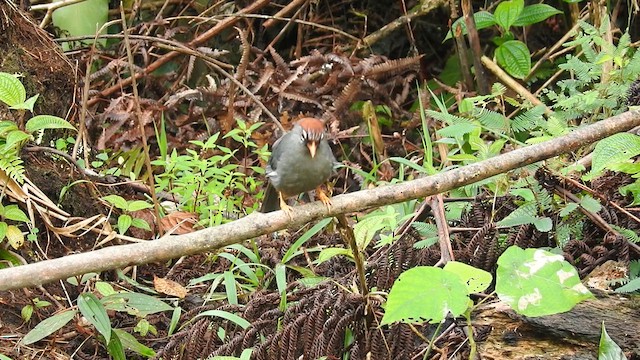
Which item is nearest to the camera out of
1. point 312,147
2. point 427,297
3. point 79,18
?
point 427,297

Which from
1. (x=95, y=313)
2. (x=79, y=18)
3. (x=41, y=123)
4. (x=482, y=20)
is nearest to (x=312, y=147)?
(x=95, y=313)

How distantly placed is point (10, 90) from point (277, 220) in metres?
1.48

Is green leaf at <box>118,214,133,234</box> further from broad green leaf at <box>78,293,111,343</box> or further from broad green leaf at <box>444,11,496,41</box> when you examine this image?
broad green leaf at <box>444,11,496,41</box>

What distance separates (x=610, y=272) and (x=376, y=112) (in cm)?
311

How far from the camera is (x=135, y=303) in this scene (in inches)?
141

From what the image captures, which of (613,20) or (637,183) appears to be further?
(613,20)

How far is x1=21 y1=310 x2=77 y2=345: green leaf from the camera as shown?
Answer: 3.27 m

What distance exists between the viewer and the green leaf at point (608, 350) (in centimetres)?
272

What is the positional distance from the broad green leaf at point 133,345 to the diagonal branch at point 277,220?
3.37 ft

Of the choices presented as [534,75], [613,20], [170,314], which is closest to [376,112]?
[534,75]

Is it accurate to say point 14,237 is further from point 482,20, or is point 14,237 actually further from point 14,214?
point 482,20

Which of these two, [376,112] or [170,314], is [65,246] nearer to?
[170,314]

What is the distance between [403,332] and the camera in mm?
3094

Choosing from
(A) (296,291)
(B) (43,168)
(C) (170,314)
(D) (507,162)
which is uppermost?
(D) (507,162)
